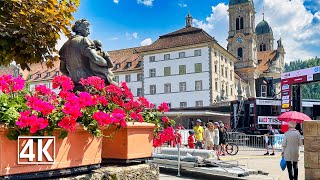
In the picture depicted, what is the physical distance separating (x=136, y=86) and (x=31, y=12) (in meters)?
58.5

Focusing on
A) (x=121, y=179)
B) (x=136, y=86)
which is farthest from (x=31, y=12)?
(x=136, y=86)

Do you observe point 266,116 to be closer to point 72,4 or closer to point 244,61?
point 72,4

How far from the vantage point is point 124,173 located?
454 cm

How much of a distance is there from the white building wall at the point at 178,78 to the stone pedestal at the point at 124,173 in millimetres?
51051

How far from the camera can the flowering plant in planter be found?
11.0 feet

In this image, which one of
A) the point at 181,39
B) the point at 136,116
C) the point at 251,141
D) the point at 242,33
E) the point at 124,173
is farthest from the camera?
the point at 242,33

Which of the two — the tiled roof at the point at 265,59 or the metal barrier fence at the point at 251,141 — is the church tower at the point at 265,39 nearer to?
the tiled roof at the point at 265,59

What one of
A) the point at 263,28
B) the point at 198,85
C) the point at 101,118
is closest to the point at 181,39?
the point at 198,85

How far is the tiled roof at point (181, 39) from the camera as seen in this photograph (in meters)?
56.5

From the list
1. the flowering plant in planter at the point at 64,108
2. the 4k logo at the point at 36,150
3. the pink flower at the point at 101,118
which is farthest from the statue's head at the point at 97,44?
the 4k logo at the point at 36,150

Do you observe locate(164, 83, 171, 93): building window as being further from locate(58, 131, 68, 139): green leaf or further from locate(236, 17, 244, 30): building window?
locate(58, 131, 68, 139): green leaf

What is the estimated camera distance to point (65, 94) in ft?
13.1

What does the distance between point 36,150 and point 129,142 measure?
1.40 m

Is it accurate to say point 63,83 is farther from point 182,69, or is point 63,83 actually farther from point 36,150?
point 182,69
